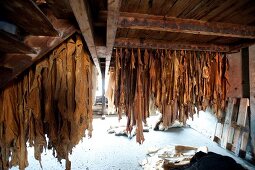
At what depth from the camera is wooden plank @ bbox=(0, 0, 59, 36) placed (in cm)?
80

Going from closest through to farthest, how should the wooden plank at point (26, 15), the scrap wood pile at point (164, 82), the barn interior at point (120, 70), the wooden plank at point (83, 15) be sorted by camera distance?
the wooden plank at point (26, 15) < the wooden plank at point (83, 15) < the barn interior at point (120, 70) < the scrap wood pile at point (164, 82)

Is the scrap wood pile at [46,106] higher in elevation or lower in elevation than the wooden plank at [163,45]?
lower

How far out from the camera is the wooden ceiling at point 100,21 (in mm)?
1009

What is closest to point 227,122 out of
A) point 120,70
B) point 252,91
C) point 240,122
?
point 240,122

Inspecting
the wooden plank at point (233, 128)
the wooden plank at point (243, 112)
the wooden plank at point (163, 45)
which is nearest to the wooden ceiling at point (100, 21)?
the wooden plank at point (163, 45)

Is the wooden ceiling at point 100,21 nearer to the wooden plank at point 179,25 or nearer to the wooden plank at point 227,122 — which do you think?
Result: the wooden plank at point 179,25

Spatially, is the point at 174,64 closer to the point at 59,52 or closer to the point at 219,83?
the point at 219,83

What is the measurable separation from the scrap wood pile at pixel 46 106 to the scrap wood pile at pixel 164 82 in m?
1.02

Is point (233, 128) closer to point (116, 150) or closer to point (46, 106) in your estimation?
point (116, 150)

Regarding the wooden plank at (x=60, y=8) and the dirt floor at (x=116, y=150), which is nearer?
the wooden plank at (x=60, y=8)

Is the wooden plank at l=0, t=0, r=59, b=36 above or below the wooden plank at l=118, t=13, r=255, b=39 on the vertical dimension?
below

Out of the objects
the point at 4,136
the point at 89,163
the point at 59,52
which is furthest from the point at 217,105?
the point at 4,136

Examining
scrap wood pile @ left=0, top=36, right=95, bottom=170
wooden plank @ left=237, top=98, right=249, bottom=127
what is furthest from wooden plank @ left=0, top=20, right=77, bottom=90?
wooden plank @ left=237, top=98, right=249, bottom=127

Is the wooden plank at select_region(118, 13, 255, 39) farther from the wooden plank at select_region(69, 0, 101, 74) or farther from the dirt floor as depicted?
the dirt floor
